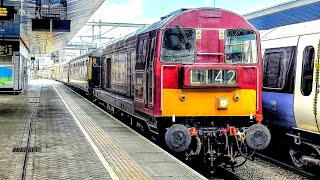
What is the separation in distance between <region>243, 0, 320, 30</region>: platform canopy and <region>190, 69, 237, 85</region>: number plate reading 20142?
27.3 feet

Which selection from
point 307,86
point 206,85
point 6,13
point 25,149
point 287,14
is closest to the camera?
point 206,85

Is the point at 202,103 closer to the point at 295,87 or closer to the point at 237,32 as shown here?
the point at 237,32

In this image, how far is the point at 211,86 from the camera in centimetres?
965

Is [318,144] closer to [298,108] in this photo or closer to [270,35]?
[298,108]

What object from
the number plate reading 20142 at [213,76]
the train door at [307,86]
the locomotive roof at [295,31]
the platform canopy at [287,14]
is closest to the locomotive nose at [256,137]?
the train door at [307,86]

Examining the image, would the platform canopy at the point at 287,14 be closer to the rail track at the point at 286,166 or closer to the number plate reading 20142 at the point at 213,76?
the rail track at the point at 286,166

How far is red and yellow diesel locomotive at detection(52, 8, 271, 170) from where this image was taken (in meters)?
9.69

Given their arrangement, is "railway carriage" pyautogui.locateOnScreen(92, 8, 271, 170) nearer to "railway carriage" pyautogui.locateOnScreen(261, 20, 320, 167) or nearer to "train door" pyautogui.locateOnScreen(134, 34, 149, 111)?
"train door" pyautogui.locateOnScreen(134, 34, 149, 111)

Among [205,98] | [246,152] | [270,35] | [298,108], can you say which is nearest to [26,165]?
[205,98]

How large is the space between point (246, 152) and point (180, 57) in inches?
97.4

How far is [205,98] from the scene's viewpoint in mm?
9828

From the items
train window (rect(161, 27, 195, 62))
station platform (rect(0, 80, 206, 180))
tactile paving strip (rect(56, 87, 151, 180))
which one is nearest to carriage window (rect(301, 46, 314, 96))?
train window (rect(161, 27, 195, 62))

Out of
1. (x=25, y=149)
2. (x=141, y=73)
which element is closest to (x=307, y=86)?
(x=141, y=73)

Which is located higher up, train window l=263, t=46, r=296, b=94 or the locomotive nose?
train window l=263, t=46, r=296, b=94
